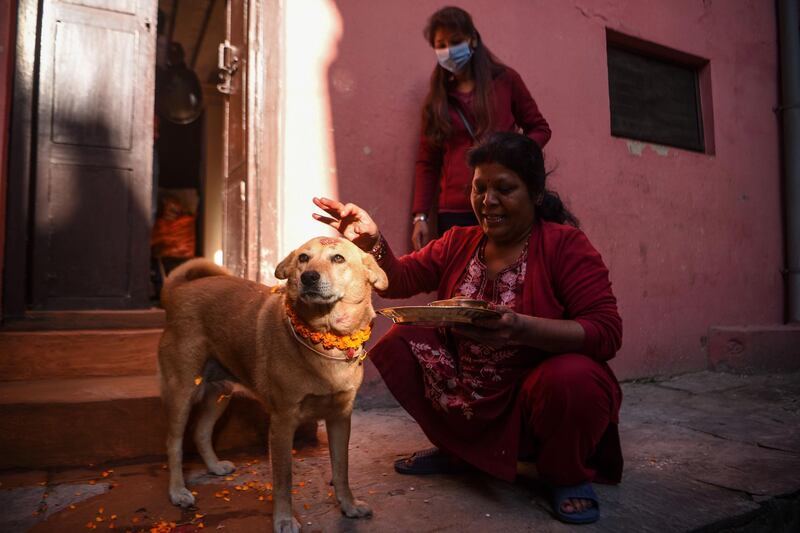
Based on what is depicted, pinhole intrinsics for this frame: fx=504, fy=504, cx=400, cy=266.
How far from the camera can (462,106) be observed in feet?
10.2

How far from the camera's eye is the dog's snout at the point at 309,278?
1.74 m

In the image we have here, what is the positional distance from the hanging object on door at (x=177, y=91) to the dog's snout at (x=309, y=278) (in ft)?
18.0

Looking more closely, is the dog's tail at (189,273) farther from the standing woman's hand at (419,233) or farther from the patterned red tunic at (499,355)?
the standing woman's hand at (419,233)

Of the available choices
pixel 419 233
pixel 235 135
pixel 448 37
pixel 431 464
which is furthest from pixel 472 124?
pixel 431 464

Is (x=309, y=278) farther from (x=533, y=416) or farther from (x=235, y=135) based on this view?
(x=235, y=135)

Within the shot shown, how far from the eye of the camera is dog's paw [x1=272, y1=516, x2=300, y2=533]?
1.71 metres

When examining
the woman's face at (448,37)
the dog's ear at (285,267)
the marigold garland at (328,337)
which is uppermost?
the woman's face at (448,37)

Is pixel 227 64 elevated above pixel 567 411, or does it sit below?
above

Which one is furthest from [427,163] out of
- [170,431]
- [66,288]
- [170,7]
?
[170,7]

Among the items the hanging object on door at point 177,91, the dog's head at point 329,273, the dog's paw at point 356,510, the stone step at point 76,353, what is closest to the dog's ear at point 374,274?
the dog's head at point 329,273

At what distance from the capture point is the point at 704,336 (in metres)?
4.75

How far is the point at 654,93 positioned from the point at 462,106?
2854 millimetres

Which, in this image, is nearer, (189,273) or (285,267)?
(285,267)

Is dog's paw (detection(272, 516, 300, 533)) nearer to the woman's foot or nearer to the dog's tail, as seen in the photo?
the woman's foot
